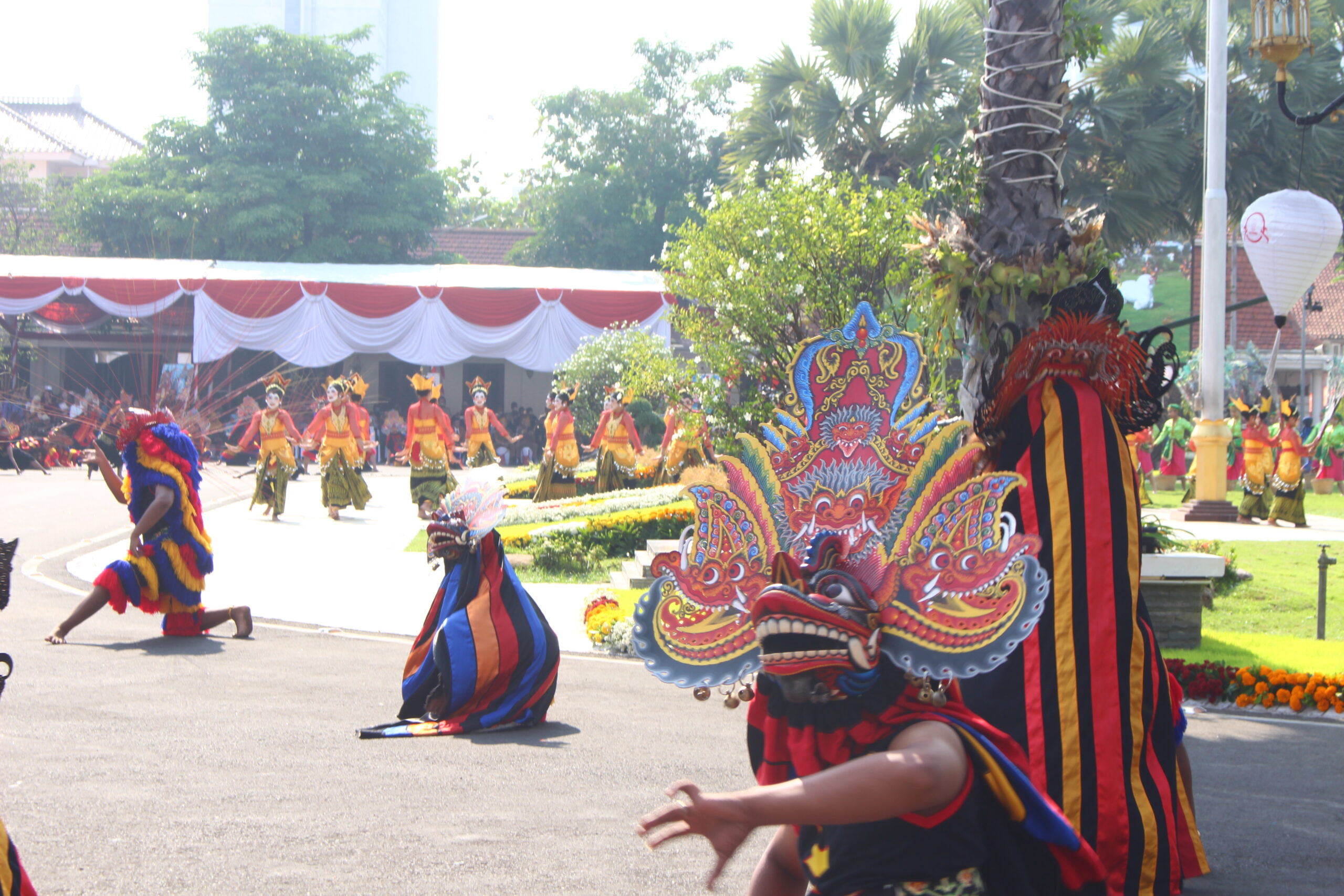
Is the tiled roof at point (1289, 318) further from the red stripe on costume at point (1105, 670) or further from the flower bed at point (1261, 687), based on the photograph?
the red stripe on costume at point (1105, 670)

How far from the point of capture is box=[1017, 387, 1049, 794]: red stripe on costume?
3.46 m

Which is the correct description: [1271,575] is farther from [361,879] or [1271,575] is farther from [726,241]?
[361,879]

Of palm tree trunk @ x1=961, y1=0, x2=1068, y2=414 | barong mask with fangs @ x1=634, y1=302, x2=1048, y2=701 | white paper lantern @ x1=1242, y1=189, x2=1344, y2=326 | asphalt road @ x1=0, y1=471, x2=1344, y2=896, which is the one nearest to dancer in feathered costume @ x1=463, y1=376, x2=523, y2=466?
asphalt road @ x1=0, y1=471, x2=1344, y2=896

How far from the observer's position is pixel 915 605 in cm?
225

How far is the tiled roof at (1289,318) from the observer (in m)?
33.6

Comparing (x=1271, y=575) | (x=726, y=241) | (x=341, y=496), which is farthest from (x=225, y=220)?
(x=1271, y=575)


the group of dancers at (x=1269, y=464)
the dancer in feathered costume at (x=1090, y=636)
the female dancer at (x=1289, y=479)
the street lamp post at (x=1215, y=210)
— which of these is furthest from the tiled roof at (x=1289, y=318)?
the dancer in feathered costume at (x=1090, y=636)

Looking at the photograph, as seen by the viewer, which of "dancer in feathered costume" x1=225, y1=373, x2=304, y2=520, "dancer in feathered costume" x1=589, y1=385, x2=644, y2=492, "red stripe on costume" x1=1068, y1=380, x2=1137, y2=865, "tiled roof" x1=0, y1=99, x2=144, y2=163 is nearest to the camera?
"red stripe on costume" x1=1068, y1=380, x2=1137, y2=865

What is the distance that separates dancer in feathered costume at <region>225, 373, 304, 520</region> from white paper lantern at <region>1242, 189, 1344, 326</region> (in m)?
13.3

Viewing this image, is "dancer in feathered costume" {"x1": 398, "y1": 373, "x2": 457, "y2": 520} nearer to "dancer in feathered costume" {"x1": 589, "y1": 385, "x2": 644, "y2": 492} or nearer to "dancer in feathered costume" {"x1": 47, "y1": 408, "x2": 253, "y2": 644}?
"dancer in feathered costume" {"x1": 589, "y1": 385, "x2": 644, "y2": 492}

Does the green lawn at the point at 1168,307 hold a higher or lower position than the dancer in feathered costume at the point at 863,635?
higher

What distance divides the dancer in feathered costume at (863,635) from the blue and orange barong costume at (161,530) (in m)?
7.42

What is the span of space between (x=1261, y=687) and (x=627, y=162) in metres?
38.1

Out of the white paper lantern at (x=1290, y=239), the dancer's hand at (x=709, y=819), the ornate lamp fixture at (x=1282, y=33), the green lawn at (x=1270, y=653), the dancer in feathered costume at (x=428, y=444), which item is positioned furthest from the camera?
the dancer in feathered costume at (x=428, y=444)
